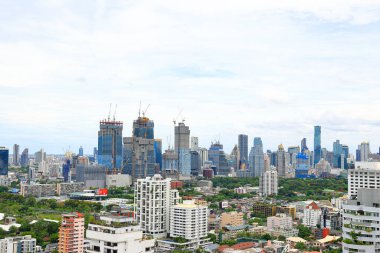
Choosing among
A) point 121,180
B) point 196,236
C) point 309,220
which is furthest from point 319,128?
point 196,236

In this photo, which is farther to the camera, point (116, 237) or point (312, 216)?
point (312, 216)

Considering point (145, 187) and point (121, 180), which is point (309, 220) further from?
point (121, 180)

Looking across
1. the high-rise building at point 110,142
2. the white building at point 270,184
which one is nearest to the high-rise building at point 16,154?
the high-rise building at point 110,142

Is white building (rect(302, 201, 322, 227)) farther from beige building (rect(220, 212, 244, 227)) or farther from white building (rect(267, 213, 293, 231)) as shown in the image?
beige building (rect(220, 212, 244, 227))

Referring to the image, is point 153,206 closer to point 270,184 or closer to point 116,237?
point 116,237

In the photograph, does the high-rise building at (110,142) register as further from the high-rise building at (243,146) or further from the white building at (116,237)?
the white building at (116,237)

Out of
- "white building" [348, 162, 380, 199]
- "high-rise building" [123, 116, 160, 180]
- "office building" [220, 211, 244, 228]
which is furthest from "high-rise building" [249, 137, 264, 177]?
"white building" [348, 162, 380, 199]

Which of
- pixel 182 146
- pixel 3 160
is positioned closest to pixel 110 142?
pixel 182 146
